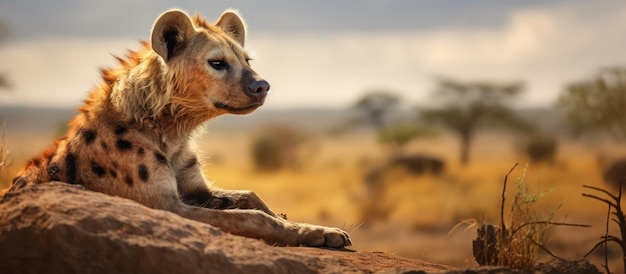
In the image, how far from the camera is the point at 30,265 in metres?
5.43

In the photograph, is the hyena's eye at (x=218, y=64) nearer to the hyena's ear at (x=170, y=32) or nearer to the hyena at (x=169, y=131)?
the hyena at (x=169, y=131)

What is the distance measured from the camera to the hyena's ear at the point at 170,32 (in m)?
7.20

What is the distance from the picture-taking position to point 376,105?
58062 mm

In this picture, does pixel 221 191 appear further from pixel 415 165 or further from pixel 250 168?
pixel 250 168

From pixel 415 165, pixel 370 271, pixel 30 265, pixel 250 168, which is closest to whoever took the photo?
pixel 30 265

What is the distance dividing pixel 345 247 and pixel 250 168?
34036 millimetres

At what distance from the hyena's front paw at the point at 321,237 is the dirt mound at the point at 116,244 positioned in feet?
3.09

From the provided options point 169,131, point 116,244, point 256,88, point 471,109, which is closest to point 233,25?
point 256,88

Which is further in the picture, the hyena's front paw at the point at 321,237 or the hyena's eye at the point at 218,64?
the hyena's eye at the point at 218,64

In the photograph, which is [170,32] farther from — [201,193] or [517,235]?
[517,235]

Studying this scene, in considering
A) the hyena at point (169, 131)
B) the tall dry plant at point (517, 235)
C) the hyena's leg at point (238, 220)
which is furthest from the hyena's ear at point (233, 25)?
the tall dry plant at point (517, 235)

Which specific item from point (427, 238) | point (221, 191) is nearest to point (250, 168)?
point (427, 238)

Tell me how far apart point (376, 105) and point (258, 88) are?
5097 cm

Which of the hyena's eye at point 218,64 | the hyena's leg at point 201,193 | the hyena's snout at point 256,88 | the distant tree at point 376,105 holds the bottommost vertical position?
the hyena's leg at point 201,193
